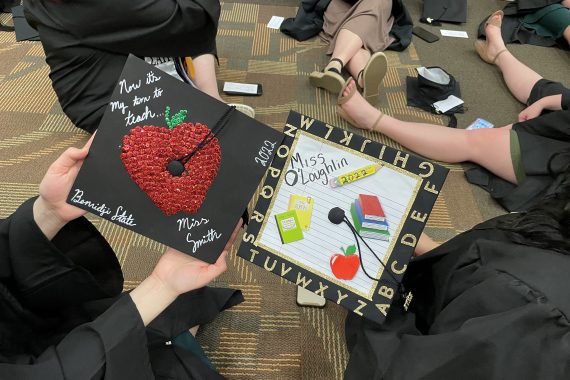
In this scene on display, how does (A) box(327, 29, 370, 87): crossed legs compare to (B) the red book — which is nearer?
(B) the red book

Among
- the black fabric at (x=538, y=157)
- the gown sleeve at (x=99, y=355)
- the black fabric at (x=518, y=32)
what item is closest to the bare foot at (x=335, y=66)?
the black fabric at (x=538, y=157)

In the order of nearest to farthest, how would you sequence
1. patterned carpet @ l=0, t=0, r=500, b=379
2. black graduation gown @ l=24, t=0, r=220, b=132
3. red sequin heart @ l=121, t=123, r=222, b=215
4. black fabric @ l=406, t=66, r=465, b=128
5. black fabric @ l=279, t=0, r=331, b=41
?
red sequin heart @ l=121, t=123, r=222, b=215, patterned carpet @ l=0, t=0, r=500, b=379, black graduation gown @ l=24, t=0, r=220, b=132, black fabric @ l=406, t=66, r=465, b=128, black fabric @ l=279, t=0, r=331, b=41

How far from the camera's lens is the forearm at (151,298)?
2.36ft

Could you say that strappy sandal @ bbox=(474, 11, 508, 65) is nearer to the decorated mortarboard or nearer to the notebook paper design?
the notebook paper design

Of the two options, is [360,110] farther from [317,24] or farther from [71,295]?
[71,295]

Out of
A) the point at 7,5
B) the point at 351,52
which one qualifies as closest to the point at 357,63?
the point at 351,52

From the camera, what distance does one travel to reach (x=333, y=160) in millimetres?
773

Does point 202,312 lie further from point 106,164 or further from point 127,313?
point 106,164

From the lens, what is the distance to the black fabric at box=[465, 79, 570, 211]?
147cm

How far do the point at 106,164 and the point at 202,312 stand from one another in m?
0.56

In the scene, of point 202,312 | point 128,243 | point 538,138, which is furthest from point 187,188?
point 538,138

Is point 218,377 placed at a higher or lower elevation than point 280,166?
lower

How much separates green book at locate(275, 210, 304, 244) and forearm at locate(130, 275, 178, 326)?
218 mm

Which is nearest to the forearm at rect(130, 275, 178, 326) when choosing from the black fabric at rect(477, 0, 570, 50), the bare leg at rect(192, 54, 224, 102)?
the bare leg at rect(192, 54, 224, 102)
